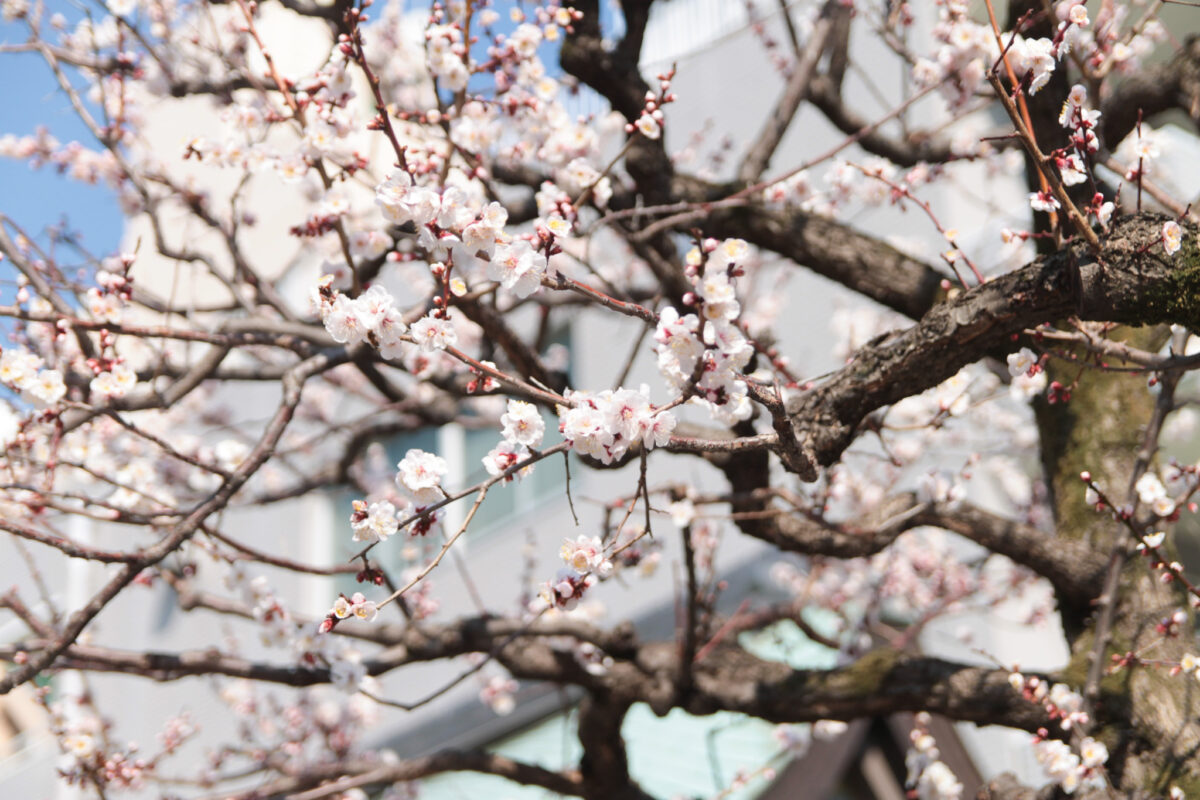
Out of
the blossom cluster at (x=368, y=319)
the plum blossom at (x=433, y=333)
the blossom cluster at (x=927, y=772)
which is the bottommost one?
the blossom cluster at (x=927, y=772)

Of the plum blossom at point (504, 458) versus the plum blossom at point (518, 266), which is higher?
the plum blossom at point (518, 266)

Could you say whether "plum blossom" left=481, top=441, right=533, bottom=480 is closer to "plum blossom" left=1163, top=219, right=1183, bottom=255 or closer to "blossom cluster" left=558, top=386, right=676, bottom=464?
"blossom cluster" left=558, top=386, right=676, bottom=464

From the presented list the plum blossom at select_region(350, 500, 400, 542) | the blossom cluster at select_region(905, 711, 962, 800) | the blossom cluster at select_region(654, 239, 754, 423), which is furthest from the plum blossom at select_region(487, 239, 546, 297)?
the blossom cluster at select_region(905, 711, 962, 800)

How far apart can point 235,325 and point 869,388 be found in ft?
6.12

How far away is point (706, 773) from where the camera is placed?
5.35 m

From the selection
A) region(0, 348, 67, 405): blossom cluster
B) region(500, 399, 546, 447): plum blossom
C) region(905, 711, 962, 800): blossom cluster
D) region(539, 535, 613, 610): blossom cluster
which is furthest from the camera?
region(905, 711, 962, 800): blossom cluster

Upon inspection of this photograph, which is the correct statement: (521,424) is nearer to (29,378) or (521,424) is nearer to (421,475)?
(421,475)

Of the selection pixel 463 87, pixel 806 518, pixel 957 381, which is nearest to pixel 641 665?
pixel 806 518

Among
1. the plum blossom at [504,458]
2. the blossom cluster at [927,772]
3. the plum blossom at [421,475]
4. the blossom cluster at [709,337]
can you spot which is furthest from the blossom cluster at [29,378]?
the blossom cluster at [927,772]

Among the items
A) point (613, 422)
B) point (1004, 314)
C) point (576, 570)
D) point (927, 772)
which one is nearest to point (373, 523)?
point (576, 570)

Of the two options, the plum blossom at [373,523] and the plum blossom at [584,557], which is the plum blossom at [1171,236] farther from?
the plum blossom at [373,523]

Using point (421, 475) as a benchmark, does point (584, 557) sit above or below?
below

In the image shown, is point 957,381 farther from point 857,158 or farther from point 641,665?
point 857,158

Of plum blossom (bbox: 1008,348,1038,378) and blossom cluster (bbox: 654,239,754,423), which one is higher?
plum blossom (bbox: 1008,348,1038,378)
